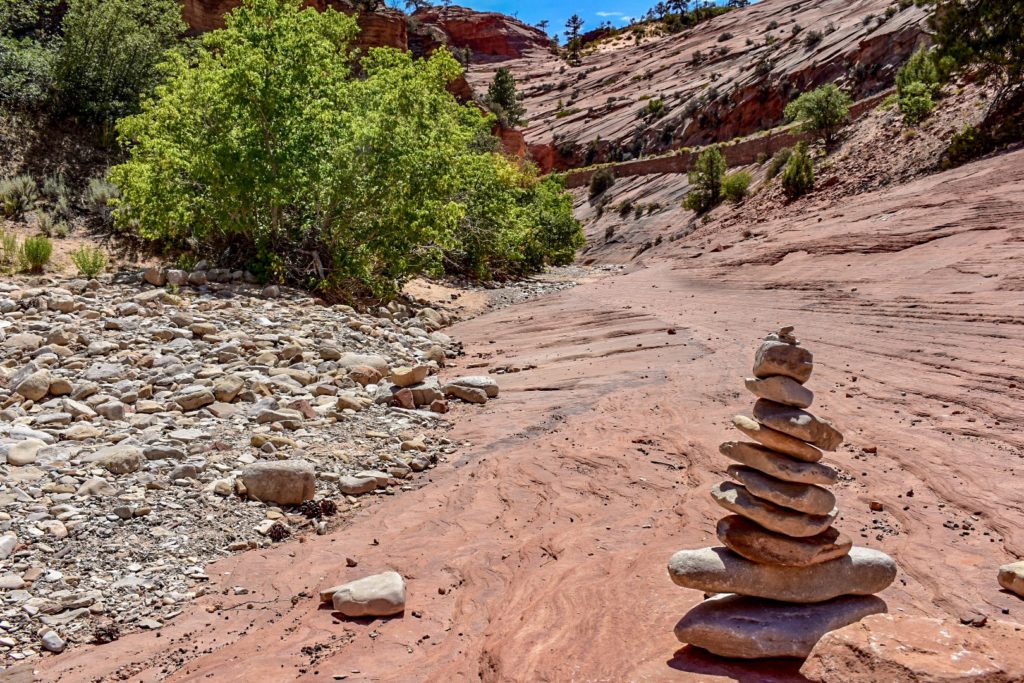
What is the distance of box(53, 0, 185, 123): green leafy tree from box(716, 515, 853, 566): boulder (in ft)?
65.5

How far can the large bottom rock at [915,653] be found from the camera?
9.15ft

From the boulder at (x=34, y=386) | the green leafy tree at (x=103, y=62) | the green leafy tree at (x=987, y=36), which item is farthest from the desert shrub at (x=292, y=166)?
the green leafy tree at (x=987, y=36)

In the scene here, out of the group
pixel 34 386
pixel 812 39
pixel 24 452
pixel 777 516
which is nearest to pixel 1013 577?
pixel 777 516

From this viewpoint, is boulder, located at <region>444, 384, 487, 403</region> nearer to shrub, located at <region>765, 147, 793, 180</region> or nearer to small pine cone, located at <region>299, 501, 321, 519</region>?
small pine cone, located at <region>299, 501, 321, 519</region>

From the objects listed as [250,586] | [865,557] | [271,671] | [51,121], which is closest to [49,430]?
[250,586]

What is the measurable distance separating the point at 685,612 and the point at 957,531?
7.14 feet

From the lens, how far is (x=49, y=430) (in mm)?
6281

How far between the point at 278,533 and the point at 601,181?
48470mm

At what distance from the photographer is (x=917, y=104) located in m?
24.8

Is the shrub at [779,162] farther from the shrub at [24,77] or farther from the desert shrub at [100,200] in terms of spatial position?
the shrub at [24,77]

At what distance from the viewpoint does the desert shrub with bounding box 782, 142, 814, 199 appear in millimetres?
26641

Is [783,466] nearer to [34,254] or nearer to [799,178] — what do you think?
[34,254]

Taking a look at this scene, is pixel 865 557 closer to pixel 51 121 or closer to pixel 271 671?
pixel 271 671

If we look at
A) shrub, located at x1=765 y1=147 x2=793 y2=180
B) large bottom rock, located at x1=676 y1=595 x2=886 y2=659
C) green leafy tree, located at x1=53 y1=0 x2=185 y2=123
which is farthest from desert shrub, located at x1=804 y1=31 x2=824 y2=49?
large bottom rock, located at x1=676 y1=595 x2=886 y2=659
